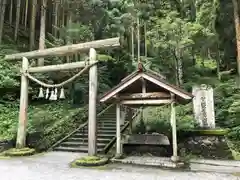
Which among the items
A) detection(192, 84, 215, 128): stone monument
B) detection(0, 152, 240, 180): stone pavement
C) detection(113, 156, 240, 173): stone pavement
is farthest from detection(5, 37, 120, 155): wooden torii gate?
detection(192, 84, 215, 128): stone monument

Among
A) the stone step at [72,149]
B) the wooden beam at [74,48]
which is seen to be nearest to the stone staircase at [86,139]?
the stone step at [72,149]

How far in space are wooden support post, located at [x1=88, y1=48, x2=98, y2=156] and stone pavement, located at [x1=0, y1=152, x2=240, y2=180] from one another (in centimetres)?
97

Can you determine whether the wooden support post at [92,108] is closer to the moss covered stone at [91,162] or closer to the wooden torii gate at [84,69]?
the wooden torii gate at [84,69]

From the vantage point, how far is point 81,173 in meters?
6.37

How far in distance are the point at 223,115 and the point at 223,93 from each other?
83.4 inches

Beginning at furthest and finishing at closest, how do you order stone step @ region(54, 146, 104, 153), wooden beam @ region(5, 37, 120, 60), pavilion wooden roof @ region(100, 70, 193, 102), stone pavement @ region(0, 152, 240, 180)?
stone step @ region(54, 146, 104, 153) < wooden beam @ region(5, 37, 120, 60) < pavilion wooden roof @ region(100, 70, 193, 102) < stone pavement @ region(0, 152, 240, 180)

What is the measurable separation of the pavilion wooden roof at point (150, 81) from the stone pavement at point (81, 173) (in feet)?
7.76

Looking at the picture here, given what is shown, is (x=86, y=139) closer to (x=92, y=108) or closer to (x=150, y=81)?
(x=92, y=108)

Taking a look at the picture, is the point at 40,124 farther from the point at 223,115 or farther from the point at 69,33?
the point at 223,115

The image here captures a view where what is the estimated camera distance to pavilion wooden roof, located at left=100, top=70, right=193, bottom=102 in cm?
719

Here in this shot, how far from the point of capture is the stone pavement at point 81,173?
233 inches

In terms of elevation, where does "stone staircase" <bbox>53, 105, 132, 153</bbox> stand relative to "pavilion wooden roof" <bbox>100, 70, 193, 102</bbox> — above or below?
below

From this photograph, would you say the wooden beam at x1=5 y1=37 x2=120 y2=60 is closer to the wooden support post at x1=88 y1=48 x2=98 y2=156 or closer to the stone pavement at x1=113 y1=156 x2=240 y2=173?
the wooden support post at x1=88 y1=48 x2=98 y2=156

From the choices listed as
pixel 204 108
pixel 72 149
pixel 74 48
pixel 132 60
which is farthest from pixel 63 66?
pixel 132 60
